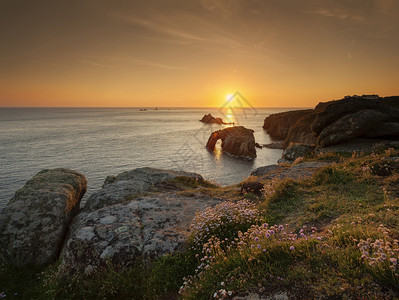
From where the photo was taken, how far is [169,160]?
52750mm

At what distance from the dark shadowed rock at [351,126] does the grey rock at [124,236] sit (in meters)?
20.9

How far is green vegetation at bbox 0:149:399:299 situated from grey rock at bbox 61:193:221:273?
15.5 inches

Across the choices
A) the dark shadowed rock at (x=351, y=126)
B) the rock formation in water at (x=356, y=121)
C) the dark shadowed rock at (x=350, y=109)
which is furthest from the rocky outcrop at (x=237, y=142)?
the dark shadowed rock at (x=351, y=126)

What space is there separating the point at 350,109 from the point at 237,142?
40934 mm

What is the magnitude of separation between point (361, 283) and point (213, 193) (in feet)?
34.4

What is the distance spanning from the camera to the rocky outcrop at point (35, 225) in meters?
10.6

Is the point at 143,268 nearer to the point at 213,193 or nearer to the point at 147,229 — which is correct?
the point at 147,229

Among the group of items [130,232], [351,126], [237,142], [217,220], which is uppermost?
[351,126]

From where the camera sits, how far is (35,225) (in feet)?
36.5

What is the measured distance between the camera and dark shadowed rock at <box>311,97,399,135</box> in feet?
74.3

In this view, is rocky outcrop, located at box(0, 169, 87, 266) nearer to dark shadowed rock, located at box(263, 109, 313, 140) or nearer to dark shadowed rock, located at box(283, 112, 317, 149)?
dark shadowed rock, located at box(283, 112, 317, 149)

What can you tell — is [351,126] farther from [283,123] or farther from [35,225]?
[283,123]

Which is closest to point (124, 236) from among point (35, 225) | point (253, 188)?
point (35, 225)

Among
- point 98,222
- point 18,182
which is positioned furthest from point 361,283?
point 18,182
